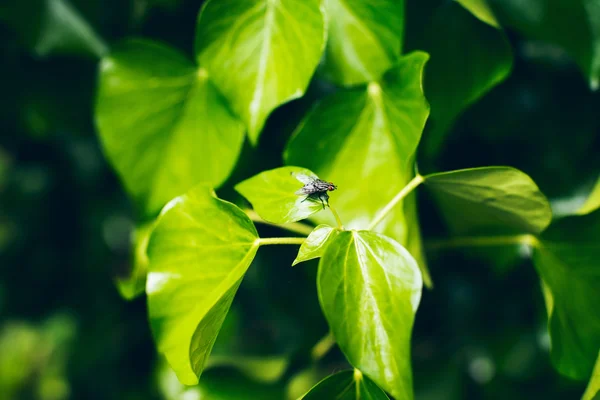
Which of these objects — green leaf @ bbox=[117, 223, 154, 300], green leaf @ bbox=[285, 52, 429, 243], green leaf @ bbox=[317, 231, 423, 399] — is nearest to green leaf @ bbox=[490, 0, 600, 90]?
green leaf @ bbox=[285, 52, 429, 243]

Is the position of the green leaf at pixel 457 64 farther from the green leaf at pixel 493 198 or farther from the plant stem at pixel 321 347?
the plant stem at pixel 321 347

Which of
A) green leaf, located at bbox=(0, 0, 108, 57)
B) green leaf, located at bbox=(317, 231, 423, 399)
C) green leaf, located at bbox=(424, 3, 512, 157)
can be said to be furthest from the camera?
green leaf, located at bbox=(0, 0, 108, 57)

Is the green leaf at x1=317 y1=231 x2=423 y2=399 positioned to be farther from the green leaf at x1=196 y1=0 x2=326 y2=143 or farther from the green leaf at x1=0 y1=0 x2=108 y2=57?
the green leaf at x1=0 y1=0 x2=108 y2=57

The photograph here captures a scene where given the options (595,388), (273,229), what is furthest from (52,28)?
(595,388)

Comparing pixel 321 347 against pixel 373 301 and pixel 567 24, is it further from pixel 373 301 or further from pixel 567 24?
pixel 567 24

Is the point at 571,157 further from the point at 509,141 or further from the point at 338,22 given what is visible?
the point at 338,22

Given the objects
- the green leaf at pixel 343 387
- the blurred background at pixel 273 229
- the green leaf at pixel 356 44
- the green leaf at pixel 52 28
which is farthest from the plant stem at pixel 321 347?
the green leaf at pixel 52 28
